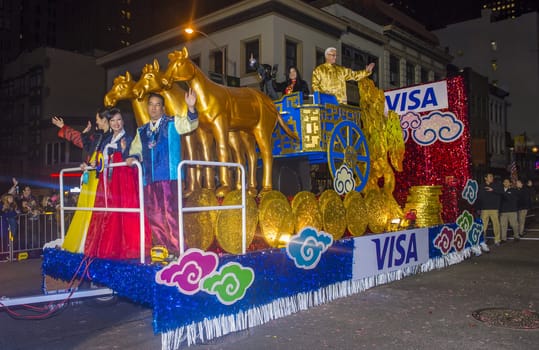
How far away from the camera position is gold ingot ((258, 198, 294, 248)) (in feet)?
19.6

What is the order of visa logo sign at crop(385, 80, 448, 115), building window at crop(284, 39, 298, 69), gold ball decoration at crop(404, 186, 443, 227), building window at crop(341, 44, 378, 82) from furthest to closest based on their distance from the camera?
building window at crop(341, 44, 378, 82) < building window at crop(284, 39, 298, 69) < visa logo sign at crop(385, 80, 448, 115) < gold ball decoration at crop(404, 186, 443, 227)

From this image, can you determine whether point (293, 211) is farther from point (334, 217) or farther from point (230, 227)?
point (230, 227)

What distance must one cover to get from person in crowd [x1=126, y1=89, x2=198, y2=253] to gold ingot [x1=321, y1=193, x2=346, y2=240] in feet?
7.87

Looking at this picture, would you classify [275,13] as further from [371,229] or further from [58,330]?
[58,330]

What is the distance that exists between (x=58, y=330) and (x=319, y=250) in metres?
3.36

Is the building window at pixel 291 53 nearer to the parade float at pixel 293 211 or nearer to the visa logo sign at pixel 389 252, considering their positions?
the parade float at pixel 293 211

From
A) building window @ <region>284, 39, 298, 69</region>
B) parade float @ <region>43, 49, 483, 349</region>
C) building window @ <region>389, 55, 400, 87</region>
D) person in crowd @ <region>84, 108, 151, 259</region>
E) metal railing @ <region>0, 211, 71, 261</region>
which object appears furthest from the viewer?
building window @ <region>389, 55, 400, 87</region>

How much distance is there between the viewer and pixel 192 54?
25062 millimetres

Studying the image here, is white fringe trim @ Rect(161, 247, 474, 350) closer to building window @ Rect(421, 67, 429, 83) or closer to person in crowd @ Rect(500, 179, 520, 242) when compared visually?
person in crowd @ Rect(500, 179, 520, 242)

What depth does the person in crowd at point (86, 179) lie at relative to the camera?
19.4ft

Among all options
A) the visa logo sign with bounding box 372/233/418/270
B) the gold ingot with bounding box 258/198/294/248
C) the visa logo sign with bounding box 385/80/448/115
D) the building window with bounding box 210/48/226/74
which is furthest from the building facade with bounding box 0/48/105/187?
the gold ingot with bounding box 258/198/294/248

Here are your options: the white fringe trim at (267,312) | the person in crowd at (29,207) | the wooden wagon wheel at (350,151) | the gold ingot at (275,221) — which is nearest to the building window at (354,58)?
the person in crowd at (29,207)

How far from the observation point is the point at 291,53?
2231cm

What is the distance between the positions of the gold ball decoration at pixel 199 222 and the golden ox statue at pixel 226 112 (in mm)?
1021
